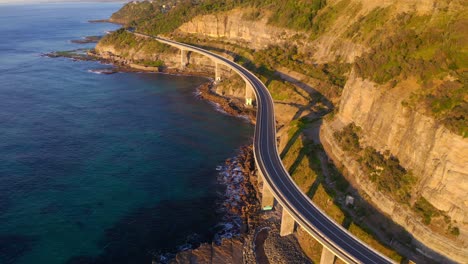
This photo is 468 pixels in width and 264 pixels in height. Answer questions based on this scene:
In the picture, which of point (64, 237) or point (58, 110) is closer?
point (64, 237)

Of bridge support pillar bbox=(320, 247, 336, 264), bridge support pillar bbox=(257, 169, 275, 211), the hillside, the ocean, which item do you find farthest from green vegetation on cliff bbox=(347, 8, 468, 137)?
the ocean

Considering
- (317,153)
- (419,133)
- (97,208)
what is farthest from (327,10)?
(97,208)

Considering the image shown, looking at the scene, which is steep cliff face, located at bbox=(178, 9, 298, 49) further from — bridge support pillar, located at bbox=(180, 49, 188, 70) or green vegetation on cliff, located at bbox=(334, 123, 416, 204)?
green vegetation on cliff, located at bbox=(334, 123, 416, 204)

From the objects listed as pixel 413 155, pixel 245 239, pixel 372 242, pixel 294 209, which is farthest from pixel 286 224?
pixel 413 155

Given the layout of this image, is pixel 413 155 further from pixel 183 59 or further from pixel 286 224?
pixel 183 59

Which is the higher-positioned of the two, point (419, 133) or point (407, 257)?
point (419, 133)

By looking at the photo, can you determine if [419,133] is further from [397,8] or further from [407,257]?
[397,8]
